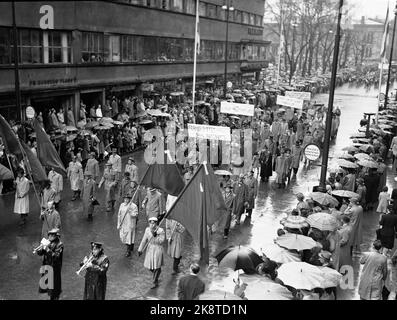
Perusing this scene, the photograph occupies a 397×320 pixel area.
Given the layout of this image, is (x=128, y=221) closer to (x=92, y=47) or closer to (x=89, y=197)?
(x=89, y=197)

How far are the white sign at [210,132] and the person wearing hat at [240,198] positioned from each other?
2.44 metres

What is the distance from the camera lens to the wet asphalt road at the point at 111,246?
34.7 ft

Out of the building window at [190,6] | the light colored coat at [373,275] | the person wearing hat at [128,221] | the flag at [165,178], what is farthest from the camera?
the building window at [190,6]

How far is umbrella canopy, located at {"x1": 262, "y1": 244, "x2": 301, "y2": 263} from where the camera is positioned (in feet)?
30.7

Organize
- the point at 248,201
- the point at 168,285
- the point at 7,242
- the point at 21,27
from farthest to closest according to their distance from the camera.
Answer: the point at 21,27
the point at 248,201
the point at 7,242
the point at 168,285

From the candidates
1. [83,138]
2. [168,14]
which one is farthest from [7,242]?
[168,14]

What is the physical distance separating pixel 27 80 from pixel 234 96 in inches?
752

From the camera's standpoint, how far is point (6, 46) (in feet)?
74.3

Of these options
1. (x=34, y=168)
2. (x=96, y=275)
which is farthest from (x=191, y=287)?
(x=34, y=168)

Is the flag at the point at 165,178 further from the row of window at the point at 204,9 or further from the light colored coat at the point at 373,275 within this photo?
the row of window at the point at 204,9

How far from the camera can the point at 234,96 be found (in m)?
39.9

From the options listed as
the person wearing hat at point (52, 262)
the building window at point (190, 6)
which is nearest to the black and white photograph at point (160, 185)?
the person wearing hat at point (52, 262)

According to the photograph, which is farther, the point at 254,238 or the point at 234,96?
the point at 234,96
